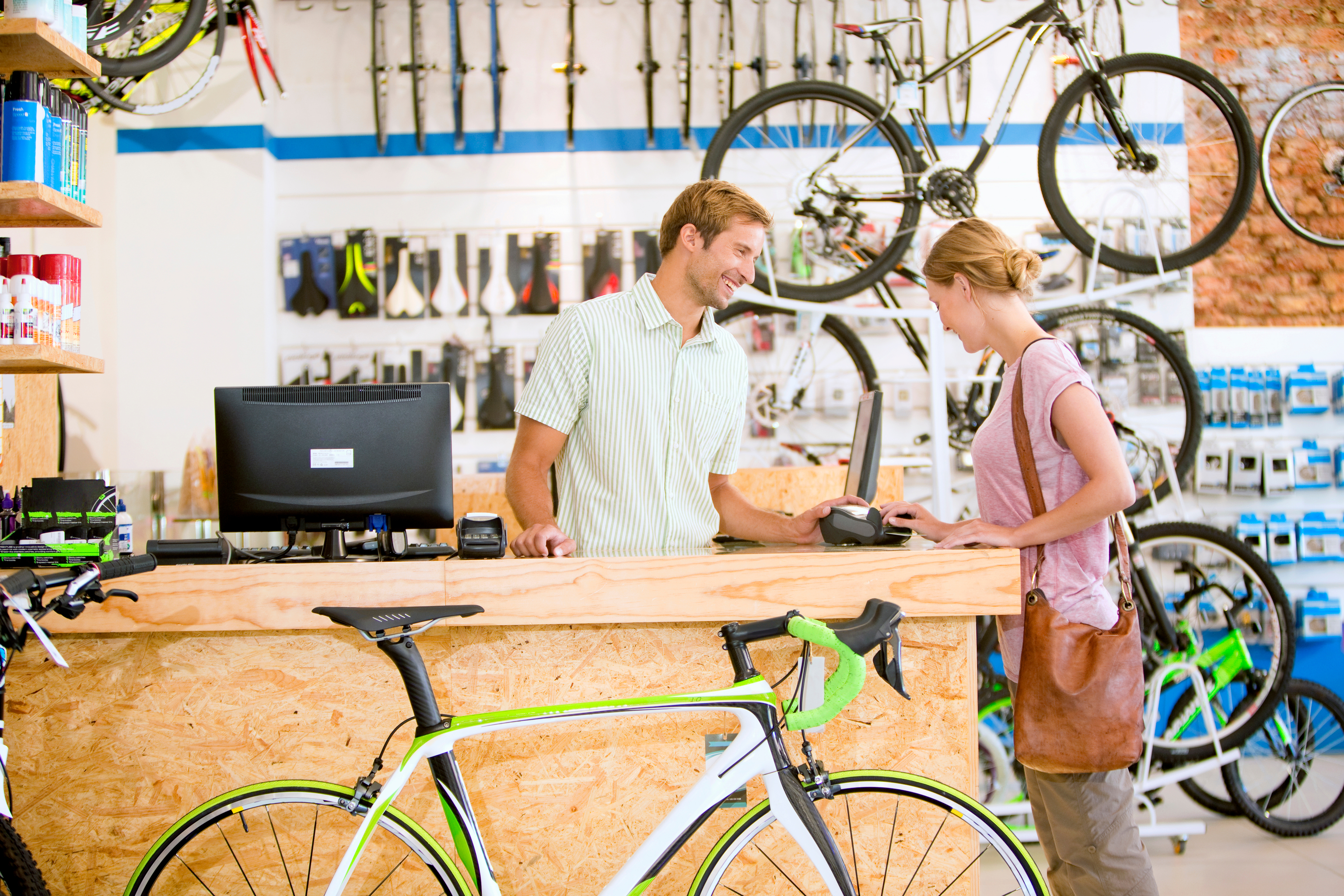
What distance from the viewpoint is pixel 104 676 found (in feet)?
5.05

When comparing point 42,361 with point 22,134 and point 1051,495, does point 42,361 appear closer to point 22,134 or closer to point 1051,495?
point 22,134

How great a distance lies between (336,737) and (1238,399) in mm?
4197

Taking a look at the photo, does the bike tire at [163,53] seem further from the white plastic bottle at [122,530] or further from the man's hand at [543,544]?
the man's hand at [543,544]

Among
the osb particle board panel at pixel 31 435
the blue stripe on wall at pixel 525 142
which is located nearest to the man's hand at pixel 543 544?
the osb particle board panel at pixel 31 435

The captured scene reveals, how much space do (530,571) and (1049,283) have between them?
360cm

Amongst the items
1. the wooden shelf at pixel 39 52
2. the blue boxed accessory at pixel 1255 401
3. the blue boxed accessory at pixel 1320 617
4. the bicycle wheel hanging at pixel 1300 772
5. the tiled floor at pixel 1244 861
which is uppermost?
the wooden shelf at pixel 39 52

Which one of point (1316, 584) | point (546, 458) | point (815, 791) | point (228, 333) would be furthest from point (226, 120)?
point (1316, 584)

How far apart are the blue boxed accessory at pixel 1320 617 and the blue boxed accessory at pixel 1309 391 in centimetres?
85

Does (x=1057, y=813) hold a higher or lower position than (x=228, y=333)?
lower

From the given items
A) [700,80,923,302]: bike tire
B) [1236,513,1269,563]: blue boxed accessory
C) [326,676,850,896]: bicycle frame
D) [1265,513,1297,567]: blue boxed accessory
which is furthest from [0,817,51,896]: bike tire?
[1265,513,1297,567]: blue boxed accessory

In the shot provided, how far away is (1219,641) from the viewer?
340 centimetres

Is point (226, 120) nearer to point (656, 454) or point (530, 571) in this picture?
point (656, 454)

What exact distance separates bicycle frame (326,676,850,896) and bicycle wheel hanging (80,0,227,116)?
293cm

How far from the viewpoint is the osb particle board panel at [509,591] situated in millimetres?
1479
